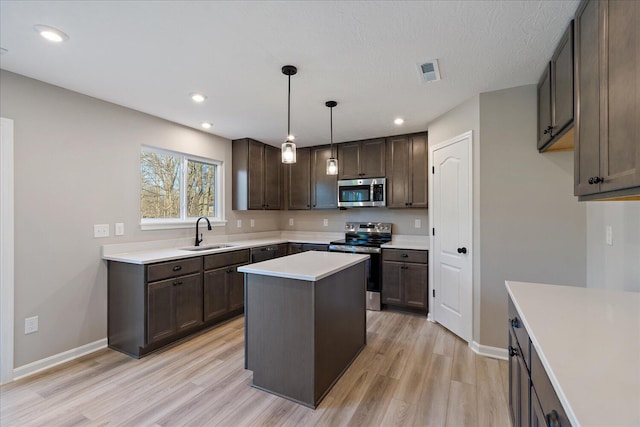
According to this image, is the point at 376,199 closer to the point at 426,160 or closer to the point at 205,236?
the point at 426,160

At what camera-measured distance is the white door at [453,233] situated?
2.92 meters

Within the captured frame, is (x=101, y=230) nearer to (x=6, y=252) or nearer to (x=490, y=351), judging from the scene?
(x=6, y=252)

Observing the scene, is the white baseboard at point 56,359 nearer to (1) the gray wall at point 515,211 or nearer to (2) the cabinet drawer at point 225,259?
(2) the cabinet drawer at point 225,259

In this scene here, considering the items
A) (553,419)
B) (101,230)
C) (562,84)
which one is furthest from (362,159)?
(553,419)

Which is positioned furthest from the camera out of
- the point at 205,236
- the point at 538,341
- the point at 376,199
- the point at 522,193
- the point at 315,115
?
the point at 376,199

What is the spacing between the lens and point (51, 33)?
5.98 ft

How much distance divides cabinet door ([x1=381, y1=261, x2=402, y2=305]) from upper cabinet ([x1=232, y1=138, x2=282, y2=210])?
2151 millimetres

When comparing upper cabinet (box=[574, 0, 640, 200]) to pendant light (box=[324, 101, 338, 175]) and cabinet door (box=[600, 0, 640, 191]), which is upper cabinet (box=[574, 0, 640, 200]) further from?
pendant light (box=[324, 101, 338, 175])

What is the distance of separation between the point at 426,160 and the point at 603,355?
11.1 feet

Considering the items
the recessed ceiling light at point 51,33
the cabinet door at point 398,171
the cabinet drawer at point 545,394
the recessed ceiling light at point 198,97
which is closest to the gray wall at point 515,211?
the cabinet door at point 398,171

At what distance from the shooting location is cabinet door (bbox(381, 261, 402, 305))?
3900 mm

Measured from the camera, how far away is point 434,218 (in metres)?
3.51

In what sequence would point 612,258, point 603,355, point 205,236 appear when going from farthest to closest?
point 205,236
point 612,258
point 603,355

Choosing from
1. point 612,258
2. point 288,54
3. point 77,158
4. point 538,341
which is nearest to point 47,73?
point 77,158
